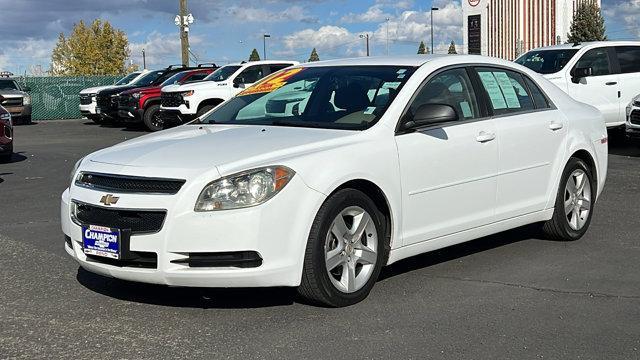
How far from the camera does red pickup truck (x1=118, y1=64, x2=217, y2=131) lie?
73.6 ft

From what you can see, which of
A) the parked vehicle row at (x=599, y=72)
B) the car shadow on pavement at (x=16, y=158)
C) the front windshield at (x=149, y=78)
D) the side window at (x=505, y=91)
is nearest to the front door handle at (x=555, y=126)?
the side window at (x=505, y=91)

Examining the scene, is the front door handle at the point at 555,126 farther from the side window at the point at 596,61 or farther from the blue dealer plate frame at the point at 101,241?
the side window at the point at 596,61

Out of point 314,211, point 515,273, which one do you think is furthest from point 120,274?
point 515,273

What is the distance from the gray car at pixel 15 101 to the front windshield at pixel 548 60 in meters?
18.7

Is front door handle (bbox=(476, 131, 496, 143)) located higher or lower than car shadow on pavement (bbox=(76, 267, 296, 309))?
higher

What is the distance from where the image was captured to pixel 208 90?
20.1m

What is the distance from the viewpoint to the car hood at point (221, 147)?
186 inches

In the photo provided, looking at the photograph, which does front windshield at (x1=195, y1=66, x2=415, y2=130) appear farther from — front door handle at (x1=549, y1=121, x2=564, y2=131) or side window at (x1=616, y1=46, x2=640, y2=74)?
side window at (x1=616, y1=46, x2=640, y2=74)

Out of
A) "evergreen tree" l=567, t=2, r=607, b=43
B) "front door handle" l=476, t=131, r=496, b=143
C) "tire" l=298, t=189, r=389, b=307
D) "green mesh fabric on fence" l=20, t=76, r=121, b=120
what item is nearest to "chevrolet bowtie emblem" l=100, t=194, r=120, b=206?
"tire" l=298, t=189, r=389, b=307

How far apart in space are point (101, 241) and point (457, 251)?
3.02 meters

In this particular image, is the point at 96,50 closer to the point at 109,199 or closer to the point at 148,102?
the point at 148,102

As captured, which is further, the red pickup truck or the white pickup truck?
the red pickup truck

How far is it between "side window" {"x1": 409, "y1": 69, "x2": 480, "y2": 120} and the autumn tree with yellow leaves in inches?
2563

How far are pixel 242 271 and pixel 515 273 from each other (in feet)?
7.40
